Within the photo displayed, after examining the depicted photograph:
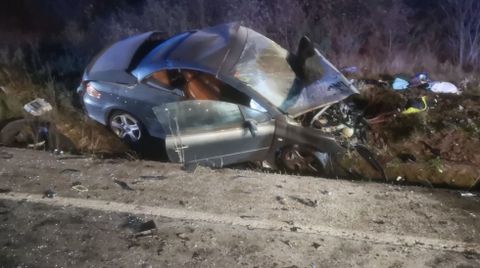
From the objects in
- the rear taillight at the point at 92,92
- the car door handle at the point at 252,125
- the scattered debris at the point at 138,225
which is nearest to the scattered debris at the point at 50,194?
the scattered debris at the point at 138,225

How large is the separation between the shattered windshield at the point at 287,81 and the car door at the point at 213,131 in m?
0.28

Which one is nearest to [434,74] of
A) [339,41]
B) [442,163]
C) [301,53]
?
[339,41]

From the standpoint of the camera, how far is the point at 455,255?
3.43 meters

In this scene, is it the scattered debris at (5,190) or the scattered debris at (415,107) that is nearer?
the scattered debris at (5,190)

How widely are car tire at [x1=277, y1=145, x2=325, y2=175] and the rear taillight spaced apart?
2.30 m

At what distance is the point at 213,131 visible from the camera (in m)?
4.58

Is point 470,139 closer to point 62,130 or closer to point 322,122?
point 322,122

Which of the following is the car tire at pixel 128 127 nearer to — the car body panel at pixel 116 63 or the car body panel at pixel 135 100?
the car body panel at pixel 135 100

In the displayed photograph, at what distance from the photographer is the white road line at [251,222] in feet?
11.6

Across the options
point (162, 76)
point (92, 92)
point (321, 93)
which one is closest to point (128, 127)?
point (92, 92)

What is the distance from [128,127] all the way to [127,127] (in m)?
0.01

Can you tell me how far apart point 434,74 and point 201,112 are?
4297mm

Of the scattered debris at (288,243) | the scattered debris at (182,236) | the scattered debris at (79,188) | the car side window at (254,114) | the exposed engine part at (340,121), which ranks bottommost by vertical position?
the scattered debris at (182,236)

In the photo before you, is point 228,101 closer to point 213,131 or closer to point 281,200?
point 213,131
